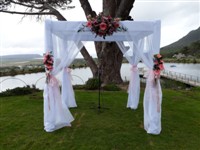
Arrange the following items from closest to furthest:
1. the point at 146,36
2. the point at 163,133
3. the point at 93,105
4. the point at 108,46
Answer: the point at 163,133
the point at 146,36
the point at 93,105
the point at 108,46

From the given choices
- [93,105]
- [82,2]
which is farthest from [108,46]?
[93,105]

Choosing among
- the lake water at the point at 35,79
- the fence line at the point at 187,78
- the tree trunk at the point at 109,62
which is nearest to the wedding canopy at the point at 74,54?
the lake water at the point at 35,79

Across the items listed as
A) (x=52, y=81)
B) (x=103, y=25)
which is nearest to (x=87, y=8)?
(x=103, y=25)

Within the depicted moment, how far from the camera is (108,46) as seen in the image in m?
11.3

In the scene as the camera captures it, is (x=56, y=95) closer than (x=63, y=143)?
No

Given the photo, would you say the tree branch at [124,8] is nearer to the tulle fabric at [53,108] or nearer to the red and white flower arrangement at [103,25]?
the red and white flower arrangement at [103,25]

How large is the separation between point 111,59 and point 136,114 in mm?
5111

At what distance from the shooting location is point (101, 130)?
536cm

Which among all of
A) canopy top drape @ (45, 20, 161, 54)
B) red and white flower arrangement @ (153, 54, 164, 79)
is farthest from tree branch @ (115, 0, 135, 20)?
red and white flower arrangement @ (153, 54, 164, 79)

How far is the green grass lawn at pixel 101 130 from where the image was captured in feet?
14.9

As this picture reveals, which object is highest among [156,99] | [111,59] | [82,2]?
[82,2]

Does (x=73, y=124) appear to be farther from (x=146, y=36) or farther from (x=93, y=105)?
(x=146, y=36)

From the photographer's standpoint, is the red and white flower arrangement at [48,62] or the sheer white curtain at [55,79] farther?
the sheer white curtain at [55,79]

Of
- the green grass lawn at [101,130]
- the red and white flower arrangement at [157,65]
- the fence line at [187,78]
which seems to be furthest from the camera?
the fence line at [187,78]
